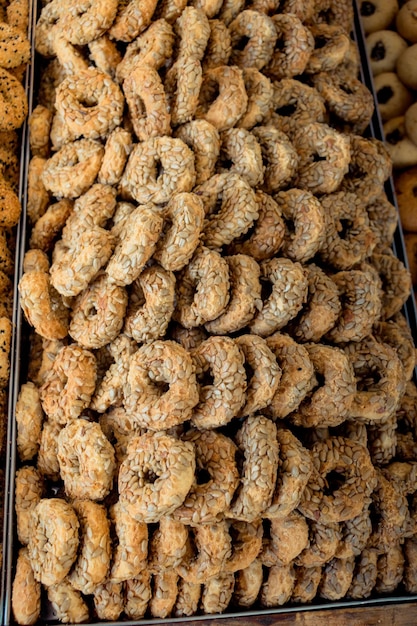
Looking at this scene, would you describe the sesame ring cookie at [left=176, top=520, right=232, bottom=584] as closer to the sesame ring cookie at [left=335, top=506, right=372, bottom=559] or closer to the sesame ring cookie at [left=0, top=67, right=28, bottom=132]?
the sesame ring cookie at [left=335, top=506, right=372, bottom=559]

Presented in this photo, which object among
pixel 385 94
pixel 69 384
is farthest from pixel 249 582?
pixel 385 94

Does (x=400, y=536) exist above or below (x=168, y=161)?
below

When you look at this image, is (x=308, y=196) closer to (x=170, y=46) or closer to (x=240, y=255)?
(x=240, y=255)

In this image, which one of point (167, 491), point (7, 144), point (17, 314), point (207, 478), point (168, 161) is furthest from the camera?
point (7, 144)

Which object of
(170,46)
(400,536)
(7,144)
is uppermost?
(170,46)

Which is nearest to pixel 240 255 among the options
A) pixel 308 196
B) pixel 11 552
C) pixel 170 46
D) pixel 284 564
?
pixel 308 196

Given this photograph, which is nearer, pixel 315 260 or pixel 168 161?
pixel 168 161

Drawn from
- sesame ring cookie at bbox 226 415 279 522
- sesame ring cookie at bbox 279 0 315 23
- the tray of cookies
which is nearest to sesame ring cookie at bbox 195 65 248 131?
the tray of cookies
